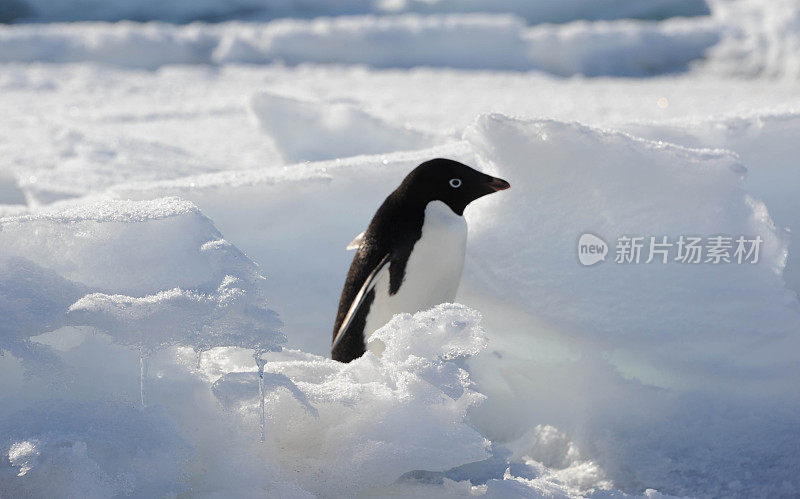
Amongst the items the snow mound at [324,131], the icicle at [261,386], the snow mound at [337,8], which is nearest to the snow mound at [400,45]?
the snow mound at [337,8]

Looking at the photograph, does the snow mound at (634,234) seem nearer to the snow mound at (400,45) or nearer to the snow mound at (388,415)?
the snow mound at (388,415)

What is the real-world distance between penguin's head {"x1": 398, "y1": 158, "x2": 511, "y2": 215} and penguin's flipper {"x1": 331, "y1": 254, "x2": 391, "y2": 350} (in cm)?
16

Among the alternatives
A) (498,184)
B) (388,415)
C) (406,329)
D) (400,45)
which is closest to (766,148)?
(498,184)

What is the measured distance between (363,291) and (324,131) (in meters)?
1.91

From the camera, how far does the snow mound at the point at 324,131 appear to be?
3377 millimetres

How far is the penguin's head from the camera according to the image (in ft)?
5.99

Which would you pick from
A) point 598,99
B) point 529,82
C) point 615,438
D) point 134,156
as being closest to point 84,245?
point 615,438

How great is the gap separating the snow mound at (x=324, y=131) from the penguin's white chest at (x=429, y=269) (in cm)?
149

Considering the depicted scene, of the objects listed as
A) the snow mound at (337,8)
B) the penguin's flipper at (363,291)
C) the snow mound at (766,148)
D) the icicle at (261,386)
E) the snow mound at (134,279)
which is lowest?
the icicle at (261,386)

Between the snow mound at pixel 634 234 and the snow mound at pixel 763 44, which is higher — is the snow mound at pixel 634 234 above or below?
Result: below

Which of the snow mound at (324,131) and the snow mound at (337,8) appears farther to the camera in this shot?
the snow mound at (337,8)

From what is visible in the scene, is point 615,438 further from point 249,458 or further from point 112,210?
point 112,210

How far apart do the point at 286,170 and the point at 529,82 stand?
4.97 meters

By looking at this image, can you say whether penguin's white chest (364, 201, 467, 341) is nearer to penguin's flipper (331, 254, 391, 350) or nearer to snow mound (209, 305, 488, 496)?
penguin's flipper (331, 254, 391, 350)
